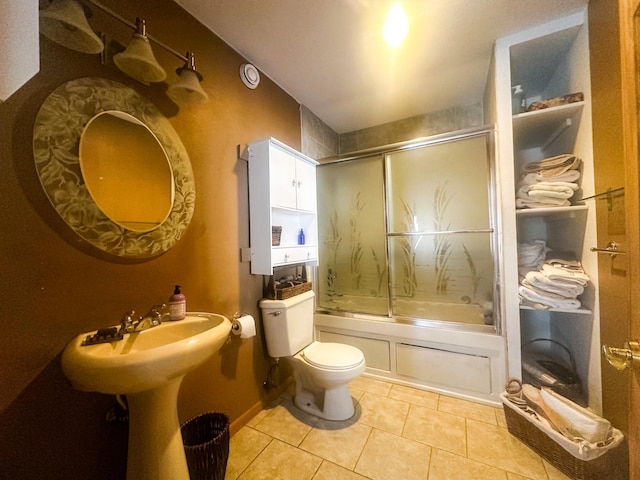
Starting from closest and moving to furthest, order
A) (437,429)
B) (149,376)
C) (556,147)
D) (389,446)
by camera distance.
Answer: (149,376)
(389,446)
(437,429)
(556,147)

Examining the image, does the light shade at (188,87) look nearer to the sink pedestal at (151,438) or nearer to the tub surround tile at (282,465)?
the sink pedestal at (151,438)

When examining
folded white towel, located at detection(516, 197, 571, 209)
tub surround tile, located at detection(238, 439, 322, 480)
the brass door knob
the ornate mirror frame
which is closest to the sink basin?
the ornate mirror frame

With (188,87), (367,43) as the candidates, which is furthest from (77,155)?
(367,43)

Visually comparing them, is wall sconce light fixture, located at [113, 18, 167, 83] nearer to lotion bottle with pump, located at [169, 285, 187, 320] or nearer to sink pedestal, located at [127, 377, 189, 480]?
lotion bottle with pump, located at [169, 285, 187, 320]

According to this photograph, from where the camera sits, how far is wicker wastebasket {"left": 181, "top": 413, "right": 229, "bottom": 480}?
1049 mm

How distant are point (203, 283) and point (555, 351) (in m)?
2.54

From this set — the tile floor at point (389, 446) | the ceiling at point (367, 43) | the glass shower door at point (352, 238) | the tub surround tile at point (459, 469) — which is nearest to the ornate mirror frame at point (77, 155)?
the ceiling at point (367, 43)

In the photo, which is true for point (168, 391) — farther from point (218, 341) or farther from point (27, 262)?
point (27, 262)

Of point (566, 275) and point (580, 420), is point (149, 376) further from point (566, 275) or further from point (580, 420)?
point (566, 275)

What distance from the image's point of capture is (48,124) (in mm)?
881

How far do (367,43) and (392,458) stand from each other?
2447 millimetres

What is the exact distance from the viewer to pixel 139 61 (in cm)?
102

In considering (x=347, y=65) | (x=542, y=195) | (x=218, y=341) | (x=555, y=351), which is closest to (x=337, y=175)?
(x=347, y=65)

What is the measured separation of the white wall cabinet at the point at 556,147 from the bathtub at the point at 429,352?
16cm
